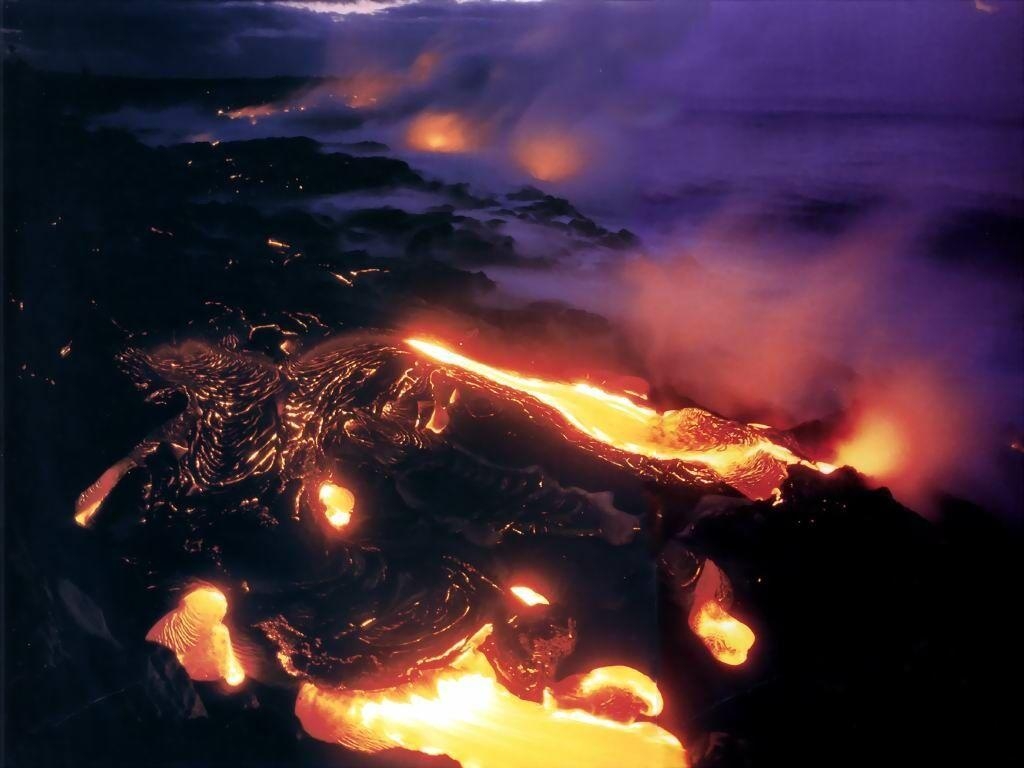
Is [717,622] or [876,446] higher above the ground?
[876,446]

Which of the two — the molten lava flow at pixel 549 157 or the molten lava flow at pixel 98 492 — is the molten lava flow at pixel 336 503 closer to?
the molten lava flow at pixel 98 492

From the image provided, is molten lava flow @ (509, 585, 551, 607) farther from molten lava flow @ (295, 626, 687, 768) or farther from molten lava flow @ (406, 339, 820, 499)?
molten lava flow @ (406, 339, 820, 499)

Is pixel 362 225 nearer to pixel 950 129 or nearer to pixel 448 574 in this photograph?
pixel 448 574

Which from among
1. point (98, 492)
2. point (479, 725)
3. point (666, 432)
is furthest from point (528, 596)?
point (98, 492)

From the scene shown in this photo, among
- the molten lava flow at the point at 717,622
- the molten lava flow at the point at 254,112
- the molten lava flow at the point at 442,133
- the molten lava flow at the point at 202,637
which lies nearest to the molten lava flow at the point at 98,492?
the molten lava flow at the point at 202,637

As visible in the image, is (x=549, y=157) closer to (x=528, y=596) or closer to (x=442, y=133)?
(x=442, y=133)

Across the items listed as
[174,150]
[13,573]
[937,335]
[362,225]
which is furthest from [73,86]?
[937,335]
